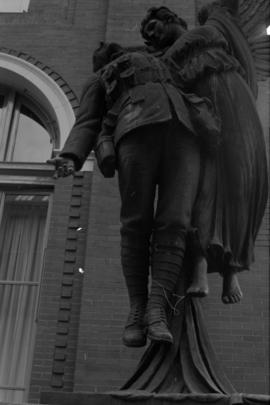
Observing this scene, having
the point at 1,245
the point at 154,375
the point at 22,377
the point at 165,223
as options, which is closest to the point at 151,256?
the point at 165,223

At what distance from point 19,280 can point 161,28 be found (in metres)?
4.52

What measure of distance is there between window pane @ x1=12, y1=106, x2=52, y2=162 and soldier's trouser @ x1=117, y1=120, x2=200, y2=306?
17.8ft

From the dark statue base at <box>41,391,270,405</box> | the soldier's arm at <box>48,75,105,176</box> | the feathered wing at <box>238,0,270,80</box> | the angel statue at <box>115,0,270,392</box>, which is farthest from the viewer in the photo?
the feathered wing at <box>238,0,270,80</box>

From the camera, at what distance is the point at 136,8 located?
902cm

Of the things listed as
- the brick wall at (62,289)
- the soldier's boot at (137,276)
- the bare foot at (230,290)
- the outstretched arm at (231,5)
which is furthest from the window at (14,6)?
the bare foot at (230,290)

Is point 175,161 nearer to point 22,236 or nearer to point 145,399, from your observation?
point 145,399

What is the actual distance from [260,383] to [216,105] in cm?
391

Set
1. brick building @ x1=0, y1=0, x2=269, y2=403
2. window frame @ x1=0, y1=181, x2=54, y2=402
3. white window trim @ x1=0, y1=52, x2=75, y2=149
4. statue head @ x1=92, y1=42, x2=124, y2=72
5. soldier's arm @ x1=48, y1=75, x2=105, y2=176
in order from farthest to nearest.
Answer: white window trim @ x1=0, y1=52, x2=75, y2=149, window frame @ x1=0, y1=181, x2=54, y2=402, brick building @ x1=0, y1=0, x2=269, y2=403, statue head @ x1=92, y1=42, x2=124, y2=72, soldier's arm @ x1=48, y1=75, x2=105, y2=176

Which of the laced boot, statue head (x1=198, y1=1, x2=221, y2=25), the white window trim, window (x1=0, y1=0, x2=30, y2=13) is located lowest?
the laced boot

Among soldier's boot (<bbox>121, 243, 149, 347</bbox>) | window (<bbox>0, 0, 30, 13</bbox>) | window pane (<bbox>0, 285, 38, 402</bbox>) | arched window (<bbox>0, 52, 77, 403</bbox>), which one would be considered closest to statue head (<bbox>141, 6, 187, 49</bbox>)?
soldier's boot (<bbox>121, 243, 149, 347</bbox>)

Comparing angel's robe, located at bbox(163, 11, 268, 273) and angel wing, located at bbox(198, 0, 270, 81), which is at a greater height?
angel wing, located at bbox(198, 0, 270, 81)

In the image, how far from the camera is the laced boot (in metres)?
2.98

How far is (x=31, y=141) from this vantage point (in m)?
8.68

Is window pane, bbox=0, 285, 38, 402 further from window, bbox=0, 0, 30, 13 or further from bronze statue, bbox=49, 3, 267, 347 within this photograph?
window, bbox=0, 0, 30, 13
